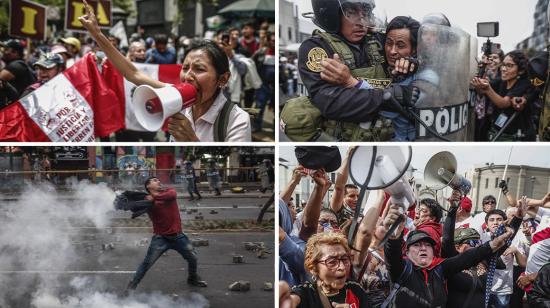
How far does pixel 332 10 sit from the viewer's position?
3.62m

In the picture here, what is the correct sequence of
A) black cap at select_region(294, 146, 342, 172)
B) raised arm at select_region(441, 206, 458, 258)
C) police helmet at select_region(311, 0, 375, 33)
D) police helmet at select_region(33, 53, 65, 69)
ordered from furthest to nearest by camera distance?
police helmet at select_region(33, 53, 65, 69), raised arm at select_region(441, 206, 458, 258), black cap at select_region(294, 146, 342, 172), police helmet at select_region(311, 0, 375, 33)

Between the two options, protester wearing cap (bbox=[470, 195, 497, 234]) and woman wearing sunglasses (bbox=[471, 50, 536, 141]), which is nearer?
woman wearing sunglasses (bbox=[471, 50, 536, 141])

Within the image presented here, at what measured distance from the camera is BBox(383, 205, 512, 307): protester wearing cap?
3.79 metres

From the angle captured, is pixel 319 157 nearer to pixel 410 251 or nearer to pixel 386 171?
pixel 386 171

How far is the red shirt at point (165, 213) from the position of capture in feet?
12.2

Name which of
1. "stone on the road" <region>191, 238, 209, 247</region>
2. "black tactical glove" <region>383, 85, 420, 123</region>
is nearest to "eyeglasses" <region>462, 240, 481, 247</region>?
"black tactical glove" <region>383, 85, 420, 123</region>

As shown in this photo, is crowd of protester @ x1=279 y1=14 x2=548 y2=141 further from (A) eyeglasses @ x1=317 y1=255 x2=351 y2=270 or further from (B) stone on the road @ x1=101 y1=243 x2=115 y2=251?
(B) stone on the road @ x1=101 y1=243 x2=115 y2=251

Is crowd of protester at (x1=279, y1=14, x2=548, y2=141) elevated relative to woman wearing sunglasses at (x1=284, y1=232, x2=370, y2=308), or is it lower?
elevated

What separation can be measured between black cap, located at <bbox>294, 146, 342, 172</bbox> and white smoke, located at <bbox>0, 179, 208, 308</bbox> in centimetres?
91

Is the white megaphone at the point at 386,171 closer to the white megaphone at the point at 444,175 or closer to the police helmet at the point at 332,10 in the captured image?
the white megaphone at the point at 444,175

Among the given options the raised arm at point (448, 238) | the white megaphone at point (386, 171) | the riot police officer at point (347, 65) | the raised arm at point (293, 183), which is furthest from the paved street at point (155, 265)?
the raised arm at point (448, 238)

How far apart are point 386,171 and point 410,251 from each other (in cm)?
46

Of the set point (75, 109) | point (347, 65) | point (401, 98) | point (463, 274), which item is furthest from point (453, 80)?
point (75, 109)

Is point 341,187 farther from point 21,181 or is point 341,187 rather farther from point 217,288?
point 21,181
